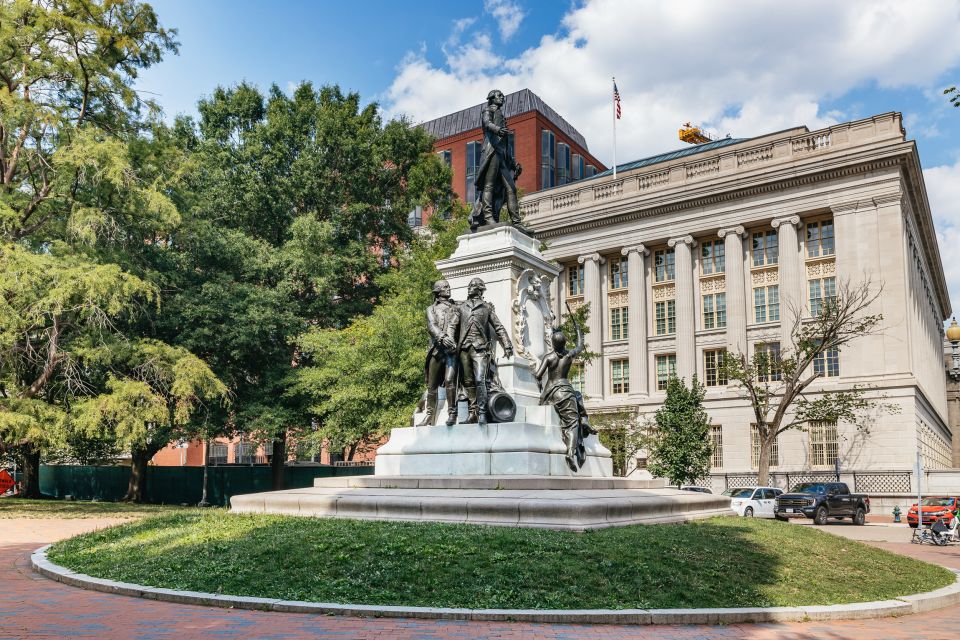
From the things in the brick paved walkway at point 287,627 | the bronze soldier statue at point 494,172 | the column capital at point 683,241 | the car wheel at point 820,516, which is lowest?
the car wheel at point 820,516

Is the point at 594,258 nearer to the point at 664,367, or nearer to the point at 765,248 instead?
the point at 664,367

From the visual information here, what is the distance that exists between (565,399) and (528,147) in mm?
66367

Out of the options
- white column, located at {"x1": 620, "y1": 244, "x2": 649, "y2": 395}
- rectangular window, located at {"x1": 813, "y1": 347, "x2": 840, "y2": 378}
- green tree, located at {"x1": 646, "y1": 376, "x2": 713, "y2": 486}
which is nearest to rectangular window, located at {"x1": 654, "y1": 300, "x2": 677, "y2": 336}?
white column, located at {"x1": 620, "y1": 244, "x2": 649, "y2": 395}

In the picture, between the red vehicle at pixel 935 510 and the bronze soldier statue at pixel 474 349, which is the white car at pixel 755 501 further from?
the bronze soldier statue at pixel 474 349

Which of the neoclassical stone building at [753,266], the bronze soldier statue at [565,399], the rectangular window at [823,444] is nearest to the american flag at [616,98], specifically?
the neoclassical stone building at [753,266]

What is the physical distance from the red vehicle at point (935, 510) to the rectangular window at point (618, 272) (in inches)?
1038

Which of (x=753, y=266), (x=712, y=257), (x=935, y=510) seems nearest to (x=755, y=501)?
(x=935, y=510)

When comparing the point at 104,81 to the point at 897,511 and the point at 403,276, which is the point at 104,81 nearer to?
the point at 403,276

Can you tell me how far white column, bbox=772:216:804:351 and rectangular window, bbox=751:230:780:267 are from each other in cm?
145

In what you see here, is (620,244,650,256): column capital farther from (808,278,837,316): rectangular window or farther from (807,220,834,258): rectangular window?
(808,278,837,316): rectangular window

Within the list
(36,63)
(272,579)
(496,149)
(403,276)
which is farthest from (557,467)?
(36,63)

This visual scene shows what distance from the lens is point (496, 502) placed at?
1092cm

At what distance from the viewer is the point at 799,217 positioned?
48.9 metres

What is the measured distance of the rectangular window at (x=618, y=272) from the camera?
187ft
